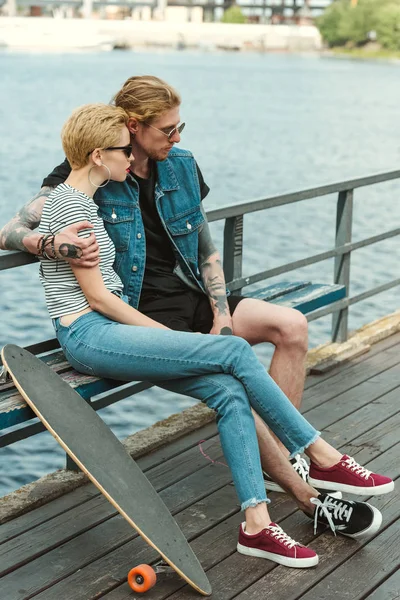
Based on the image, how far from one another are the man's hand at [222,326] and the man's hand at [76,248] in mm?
578

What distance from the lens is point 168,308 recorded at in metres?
3.53

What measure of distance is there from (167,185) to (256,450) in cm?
110

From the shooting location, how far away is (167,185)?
140 inches

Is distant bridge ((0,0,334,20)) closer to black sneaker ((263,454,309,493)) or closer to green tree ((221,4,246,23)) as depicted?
green tree ((221,4,246,23))

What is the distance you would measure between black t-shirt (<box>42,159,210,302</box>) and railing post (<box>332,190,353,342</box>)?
1.81 metres

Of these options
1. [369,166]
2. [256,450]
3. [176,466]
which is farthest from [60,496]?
[369,166]

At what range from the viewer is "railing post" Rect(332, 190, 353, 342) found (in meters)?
5.22

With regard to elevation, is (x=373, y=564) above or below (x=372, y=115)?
above

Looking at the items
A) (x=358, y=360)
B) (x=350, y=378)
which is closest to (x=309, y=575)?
(x=350, y=378)

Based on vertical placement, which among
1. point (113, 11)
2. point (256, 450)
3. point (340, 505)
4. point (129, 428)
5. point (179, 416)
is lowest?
point (113, 11)

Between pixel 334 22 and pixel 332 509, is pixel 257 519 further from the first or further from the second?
pixel 334 22

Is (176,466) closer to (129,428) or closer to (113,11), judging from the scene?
(129,428)

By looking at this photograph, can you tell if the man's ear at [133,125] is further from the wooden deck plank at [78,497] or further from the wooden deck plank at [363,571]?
the wooden deck plank at [363,571]

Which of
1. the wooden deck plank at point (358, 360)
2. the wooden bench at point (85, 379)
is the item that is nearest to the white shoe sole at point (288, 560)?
the wooden bench at point (85, 379)
